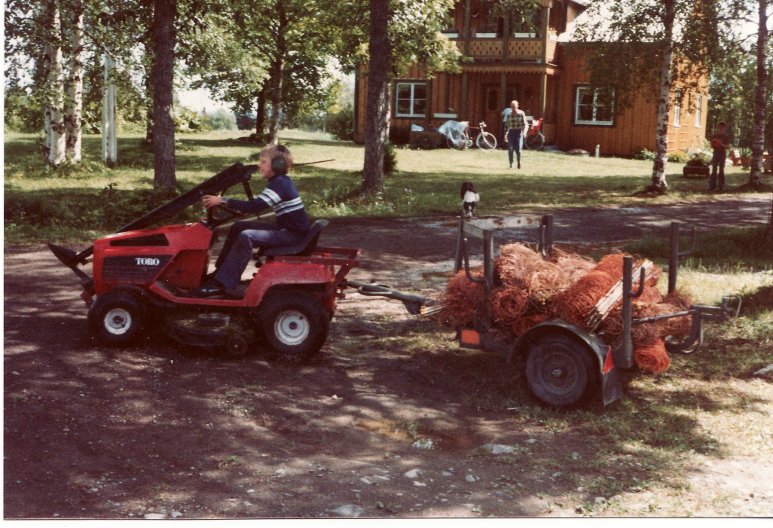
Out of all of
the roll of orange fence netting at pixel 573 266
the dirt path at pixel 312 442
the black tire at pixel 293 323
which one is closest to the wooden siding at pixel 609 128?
the roll of orange fence netting at pixel 573 266

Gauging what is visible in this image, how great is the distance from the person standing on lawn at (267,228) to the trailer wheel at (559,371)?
2.21 m

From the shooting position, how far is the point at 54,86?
16219 millimetres

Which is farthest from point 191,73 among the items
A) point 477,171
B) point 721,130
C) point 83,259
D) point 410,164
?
point 83,259

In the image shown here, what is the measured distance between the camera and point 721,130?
23.6 meters

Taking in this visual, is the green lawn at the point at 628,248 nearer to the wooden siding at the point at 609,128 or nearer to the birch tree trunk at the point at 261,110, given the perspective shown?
the wooden siding at the point at 609,128

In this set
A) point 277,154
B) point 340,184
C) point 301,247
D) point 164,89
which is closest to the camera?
point 277,154

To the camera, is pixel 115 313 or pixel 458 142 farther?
pixel 458 142

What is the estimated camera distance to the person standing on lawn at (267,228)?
7.26 m

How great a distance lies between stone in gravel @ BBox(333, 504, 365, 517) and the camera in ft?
15.3

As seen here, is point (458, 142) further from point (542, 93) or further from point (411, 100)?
point (411, 100)

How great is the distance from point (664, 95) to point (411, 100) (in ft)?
64.1

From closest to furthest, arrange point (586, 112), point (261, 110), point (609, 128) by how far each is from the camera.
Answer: point (609, 128), point (586, 112), point (261, 110)

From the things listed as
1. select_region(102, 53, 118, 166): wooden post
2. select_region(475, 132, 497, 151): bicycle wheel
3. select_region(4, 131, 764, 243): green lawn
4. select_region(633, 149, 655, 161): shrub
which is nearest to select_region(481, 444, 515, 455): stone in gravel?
select_region(4, 131, 764, 243): green lawn

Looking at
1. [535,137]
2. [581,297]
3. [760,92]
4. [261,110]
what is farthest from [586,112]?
[581,297]
